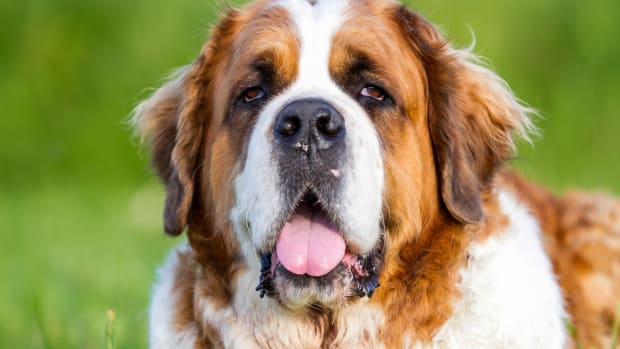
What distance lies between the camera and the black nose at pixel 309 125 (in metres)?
3.49

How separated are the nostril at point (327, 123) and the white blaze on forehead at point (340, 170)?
67mm

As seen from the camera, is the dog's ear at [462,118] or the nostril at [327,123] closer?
the nostril at [327,123]

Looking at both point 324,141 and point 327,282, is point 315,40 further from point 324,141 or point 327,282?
point 327,282

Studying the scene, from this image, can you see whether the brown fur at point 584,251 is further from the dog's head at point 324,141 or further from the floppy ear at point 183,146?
the floppy ear at point 183,146

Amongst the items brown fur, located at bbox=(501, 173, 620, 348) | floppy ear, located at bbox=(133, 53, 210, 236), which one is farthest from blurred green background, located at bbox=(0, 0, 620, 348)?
floppy ear, located at bbox=(133, 53, 210, 236)

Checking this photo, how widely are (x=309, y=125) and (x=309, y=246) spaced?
48cm

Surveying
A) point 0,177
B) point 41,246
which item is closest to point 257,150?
point 41,246

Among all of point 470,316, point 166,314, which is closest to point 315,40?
point 470,316

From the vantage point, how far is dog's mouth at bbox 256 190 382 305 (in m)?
3.63

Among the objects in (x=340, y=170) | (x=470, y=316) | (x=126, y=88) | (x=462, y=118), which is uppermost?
(x=340, y=170)

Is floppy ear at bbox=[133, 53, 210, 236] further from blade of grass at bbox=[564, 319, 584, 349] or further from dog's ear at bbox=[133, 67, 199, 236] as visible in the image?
blade of grass at bbox=[564, 319, 584, 349]

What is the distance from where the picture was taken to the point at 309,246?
365cm

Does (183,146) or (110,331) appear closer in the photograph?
(110,331)

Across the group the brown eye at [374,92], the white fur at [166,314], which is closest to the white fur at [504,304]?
the brown eye at [374,92]
